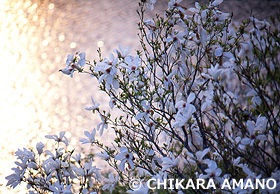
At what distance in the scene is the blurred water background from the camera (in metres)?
2.66

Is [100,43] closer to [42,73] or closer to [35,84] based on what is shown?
[42,73]

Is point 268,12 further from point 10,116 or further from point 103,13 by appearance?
point 10,116

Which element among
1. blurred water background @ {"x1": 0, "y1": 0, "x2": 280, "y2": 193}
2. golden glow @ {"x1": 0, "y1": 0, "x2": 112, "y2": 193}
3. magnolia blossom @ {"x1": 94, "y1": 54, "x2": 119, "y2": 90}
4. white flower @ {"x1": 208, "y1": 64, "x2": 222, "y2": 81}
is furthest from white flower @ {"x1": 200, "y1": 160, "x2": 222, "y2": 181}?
blurred water background @ {"x1": 0, "y1": 0, "x2": 280, "y2": 193}

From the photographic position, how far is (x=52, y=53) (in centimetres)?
351

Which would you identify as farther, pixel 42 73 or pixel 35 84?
pixel 42 73

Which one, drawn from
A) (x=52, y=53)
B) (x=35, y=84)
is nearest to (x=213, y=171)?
(x=35, y=84)

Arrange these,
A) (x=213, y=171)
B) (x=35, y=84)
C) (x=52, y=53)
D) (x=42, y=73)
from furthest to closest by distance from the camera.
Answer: (x=52, y=53) < (x=42, y=73) < (x=35, y=84) < (x=213, y=171)

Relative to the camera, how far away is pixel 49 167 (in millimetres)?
832

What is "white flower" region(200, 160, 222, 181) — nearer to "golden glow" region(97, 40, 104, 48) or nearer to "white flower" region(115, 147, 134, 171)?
"white flower" region(115, 147, 134, 171)

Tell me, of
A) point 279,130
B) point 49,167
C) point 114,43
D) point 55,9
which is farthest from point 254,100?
point 55,9

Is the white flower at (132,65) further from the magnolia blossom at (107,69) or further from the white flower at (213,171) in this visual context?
the white flower at (213,171)

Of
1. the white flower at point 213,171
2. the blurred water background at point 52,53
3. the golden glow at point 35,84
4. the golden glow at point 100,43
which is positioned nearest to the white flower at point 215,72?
the white flower at point 213,171

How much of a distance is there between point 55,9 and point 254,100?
3.89 metres

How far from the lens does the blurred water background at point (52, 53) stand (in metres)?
2.66
